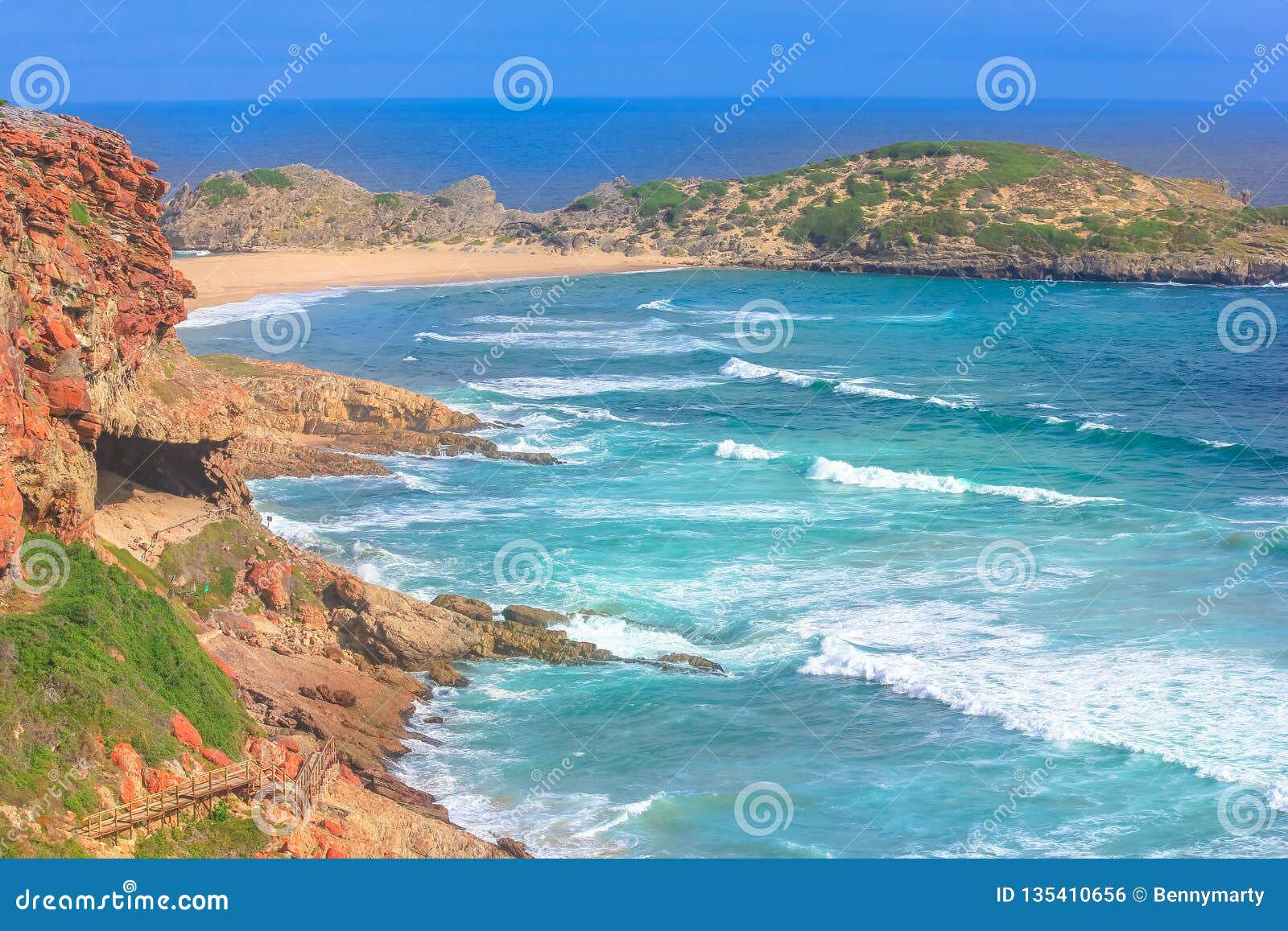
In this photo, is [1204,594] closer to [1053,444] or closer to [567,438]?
[1053,444]

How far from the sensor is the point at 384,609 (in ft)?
80.1

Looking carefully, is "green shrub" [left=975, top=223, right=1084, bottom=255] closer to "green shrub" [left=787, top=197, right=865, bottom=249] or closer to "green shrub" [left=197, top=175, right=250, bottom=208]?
"green shrub" [left=787, top=197, right=865, bottom=249]

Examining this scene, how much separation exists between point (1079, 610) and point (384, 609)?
14.8 m

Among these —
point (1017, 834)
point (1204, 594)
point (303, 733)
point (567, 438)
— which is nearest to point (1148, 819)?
point (1017, 834)

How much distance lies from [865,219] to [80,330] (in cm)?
7368

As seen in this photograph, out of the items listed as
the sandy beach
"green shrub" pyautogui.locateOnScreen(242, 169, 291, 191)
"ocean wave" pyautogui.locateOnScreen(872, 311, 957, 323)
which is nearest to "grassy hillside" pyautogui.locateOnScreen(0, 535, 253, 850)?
"ocean wave" pyautogui.locateOnScreen(872, 311, 957, 323)

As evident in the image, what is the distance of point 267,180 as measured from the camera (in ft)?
305

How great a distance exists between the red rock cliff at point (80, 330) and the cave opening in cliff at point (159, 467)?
4 cm

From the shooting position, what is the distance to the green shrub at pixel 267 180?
92188mm

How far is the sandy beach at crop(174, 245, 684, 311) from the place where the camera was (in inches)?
2945

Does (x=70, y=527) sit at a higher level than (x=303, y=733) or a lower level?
higher

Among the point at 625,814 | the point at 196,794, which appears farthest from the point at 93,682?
the point at 625,814

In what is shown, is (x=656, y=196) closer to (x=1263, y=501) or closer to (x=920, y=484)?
(x=920, y=484)

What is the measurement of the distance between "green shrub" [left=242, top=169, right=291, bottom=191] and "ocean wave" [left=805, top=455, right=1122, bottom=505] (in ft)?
214
